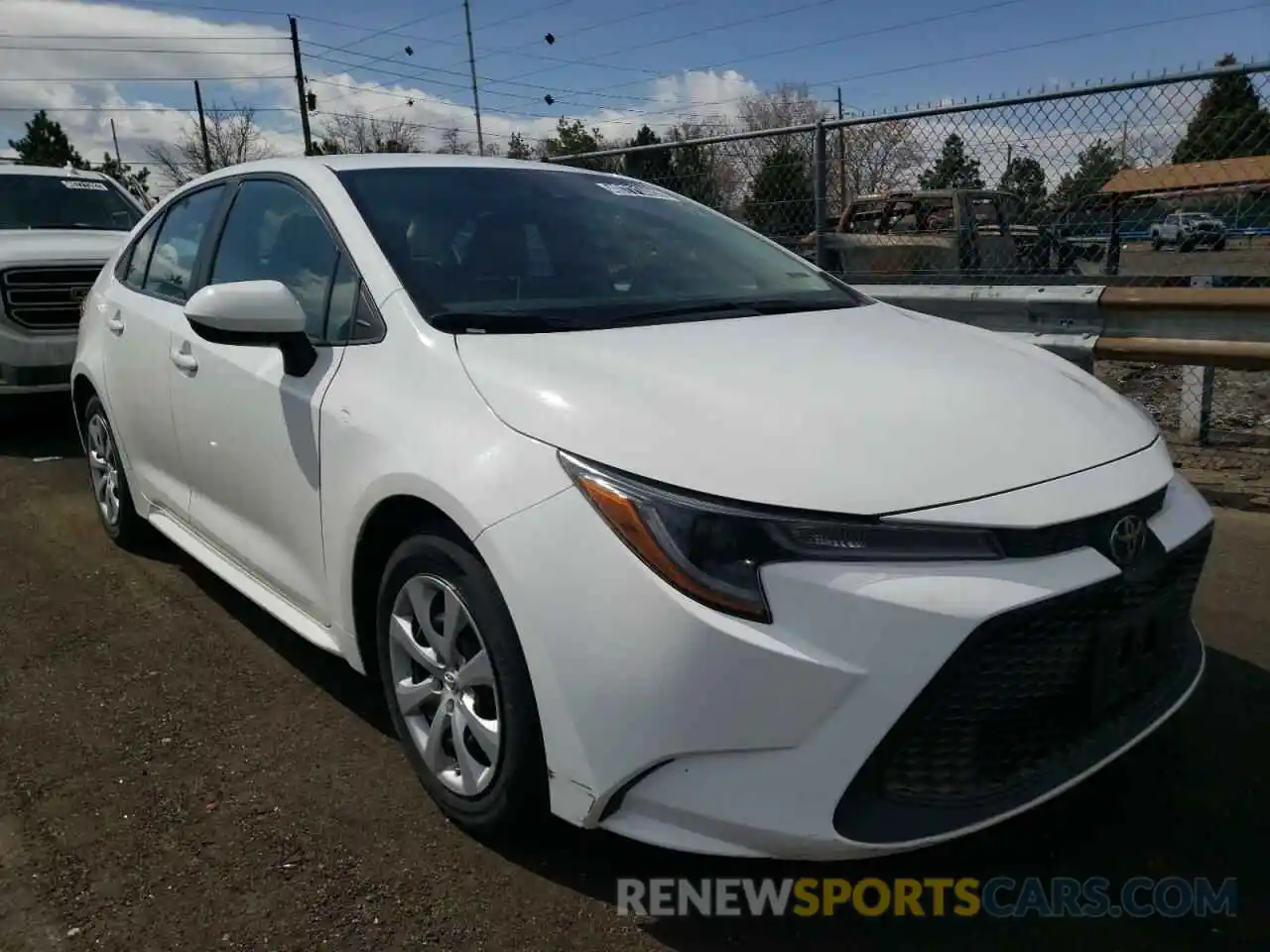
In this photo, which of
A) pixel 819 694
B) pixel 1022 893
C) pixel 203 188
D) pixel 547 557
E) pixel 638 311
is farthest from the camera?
pixel 203 188

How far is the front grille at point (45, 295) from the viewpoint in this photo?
22.1ft

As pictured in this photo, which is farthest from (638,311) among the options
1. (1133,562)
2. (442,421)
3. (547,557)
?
(1133,562)

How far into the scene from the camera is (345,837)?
2.51 metres

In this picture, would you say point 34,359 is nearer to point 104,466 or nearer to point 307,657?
point 104,466

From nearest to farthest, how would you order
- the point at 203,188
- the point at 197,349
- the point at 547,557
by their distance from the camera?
the point at 547,557
the point at 197,349
the point at 203,188

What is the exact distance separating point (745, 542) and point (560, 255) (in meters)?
1.45

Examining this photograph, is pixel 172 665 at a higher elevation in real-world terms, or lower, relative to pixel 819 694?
lower

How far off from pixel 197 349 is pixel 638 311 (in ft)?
5.11

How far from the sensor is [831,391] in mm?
2264

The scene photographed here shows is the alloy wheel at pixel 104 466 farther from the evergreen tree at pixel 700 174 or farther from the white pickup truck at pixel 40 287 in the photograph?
the evergreen tree at pixel 700 174

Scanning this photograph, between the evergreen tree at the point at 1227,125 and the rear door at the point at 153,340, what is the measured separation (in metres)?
4.39

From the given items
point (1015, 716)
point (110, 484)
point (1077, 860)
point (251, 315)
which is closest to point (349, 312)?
point (251, 315)

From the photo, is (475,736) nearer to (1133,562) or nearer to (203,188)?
(1133,562)

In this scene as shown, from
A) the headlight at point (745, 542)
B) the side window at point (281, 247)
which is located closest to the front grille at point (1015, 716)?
the headlight at point (745, 542)
